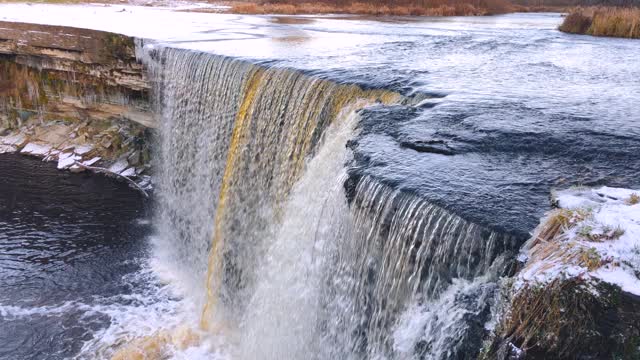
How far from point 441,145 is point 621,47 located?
9.17 m

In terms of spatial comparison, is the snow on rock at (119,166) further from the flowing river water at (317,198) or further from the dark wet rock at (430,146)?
the dark wet rock at (430,146)

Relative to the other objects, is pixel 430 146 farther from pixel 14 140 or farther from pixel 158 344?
pixel 14 140

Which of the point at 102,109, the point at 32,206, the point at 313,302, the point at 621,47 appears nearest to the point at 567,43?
the point at 621,47

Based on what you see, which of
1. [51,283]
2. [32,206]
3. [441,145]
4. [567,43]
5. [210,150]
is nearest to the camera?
[441,145]

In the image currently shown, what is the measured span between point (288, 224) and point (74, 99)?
405 inches

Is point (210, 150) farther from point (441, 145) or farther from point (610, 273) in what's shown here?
point (610, 273)

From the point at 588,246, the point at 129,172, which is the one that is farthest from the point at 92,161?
the point at 588,246

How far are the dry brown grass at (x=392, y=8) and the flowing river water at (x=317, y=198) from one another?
41.2 ft

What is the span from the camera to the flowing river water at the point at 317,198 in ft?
13.3

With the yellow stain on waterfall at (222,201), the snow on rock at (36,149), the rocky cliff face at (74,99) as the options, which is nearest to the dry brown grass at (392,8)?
the rocky cliff face at (74,99)

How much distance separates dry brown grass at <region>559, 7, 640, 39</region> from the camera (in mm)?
13992

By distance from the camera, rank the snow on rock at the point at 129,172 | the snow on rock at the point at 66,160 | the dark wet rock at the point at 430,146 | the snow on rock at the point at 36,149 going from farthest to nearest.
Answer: the snow on rock at the point at 36,149 → the snow on rock at the point at 66,160 → the snow on rock at the point at 129,172 → the dark wet rock at the point at 430,146

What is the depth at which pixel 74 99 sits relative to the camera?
14062 mm

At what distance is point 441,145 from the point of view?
5.25m
